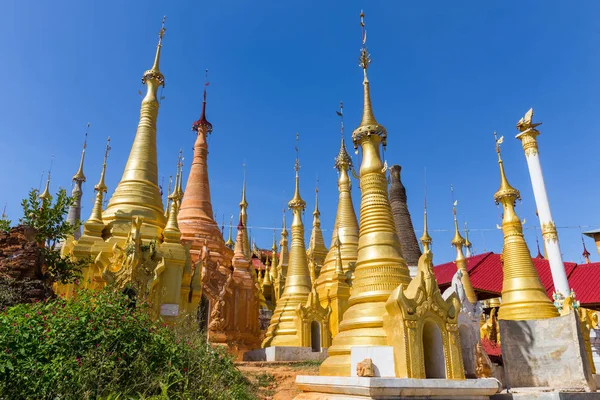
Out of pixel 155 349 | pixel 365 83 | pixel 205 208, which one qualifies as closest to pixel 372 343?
pixel 155 349

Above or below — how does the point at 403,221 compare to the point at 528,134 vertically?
below

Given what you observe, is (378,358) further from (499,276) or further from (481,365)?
(499,276)

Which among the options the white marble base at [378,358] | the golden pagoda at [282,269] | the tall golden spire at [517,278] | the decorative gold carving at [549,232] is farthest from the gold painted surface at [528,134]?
the white marble base at [378,358]

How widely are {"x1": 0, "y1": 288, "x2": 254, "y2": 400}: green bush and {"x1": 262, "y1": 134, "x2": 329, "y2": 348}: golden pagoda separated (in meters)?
11.6

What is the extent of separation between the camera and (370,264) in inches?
419

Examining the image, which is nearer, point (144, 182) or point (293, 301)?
point (144, 182)

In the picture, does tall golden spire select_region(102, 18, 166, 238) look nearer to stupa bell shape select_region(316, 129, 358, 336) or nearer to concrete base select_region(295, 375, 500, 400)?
stupa bell shape select_region(316, 129, 358, 336)

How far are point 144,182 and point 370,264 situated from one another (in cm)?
1023

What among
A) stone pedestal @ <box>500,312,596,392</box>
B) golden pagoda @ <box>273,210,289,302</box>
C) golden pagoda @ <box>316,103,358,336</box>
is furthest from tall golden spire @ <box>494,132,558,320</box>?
golden pagoda @ <box>273,210,289,302</box>

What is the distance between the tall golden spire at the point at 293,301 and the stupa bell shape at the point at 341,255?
2.92ft

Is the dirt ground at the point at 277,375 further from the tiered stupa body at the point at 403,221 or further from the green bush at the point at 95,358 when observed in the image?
the tiered stupa body at the point at 403,221

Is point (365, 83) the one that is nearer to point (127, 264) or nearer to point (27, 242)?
point (127, 264)

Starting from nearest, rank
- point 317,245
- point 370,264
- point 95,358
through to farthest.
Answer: point 95,358
point 370,264
point 317,245

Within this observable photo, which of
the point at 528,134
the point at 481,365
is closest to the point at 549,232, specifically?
the point at 528,134
